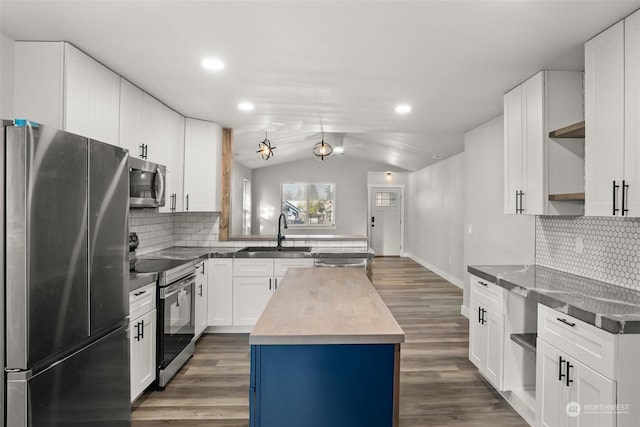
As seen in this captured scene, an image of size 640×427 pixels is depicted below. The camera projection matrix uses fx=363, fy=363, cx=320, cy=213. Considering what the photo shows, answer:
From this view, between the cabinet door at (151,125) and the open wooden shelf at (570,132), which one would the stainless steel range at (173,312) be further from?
the open wooden shelf at (570,132)

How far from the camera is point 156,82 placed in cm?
293

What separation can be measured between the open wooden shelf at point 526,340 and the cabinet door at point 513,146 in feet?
3.09

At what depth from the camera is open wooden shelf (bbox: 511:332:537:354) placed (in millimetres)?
2342

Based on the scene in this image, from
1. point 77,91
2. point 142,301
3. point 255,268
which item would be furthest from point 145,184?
point 255,268

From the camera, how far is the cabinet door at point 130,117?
9.29ft

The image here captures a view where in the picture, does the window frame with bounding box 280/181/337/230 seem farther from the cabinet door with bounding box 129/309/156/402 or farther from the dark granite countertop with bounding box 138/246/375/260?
the cabinet door with bounding box 129/309/156/402

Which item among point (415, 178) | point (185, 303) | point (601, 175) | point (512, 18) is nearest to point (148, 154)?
point (185, 303)

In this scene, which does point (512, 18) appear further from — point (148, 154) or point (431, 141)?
point (431, 141)

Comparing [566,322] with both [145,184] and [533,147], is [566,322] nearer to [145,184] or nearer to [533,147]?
[533,147]

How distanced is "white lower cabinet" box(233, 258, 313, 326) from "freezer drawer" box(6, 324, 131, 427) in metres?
1.90

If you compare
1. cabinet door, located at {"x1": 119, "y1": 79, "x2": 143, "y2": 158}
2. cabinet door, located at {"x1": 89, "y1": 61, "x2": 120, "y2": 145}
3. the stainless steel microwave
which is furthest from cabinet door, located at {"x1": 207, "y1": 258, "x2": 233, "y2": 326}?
cabinet door, located at {"x1": 89, "y1": 61, "x2": 120, "y2": 145}

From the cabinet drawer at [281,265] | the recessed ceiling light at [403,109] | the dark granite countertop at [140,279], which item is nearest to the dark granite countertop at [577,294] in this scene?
the recessed ceiling light at [403,109]

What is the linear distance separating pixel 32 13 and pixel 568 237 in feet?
12.1

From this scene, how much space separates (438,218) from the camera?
7742 millimetres
